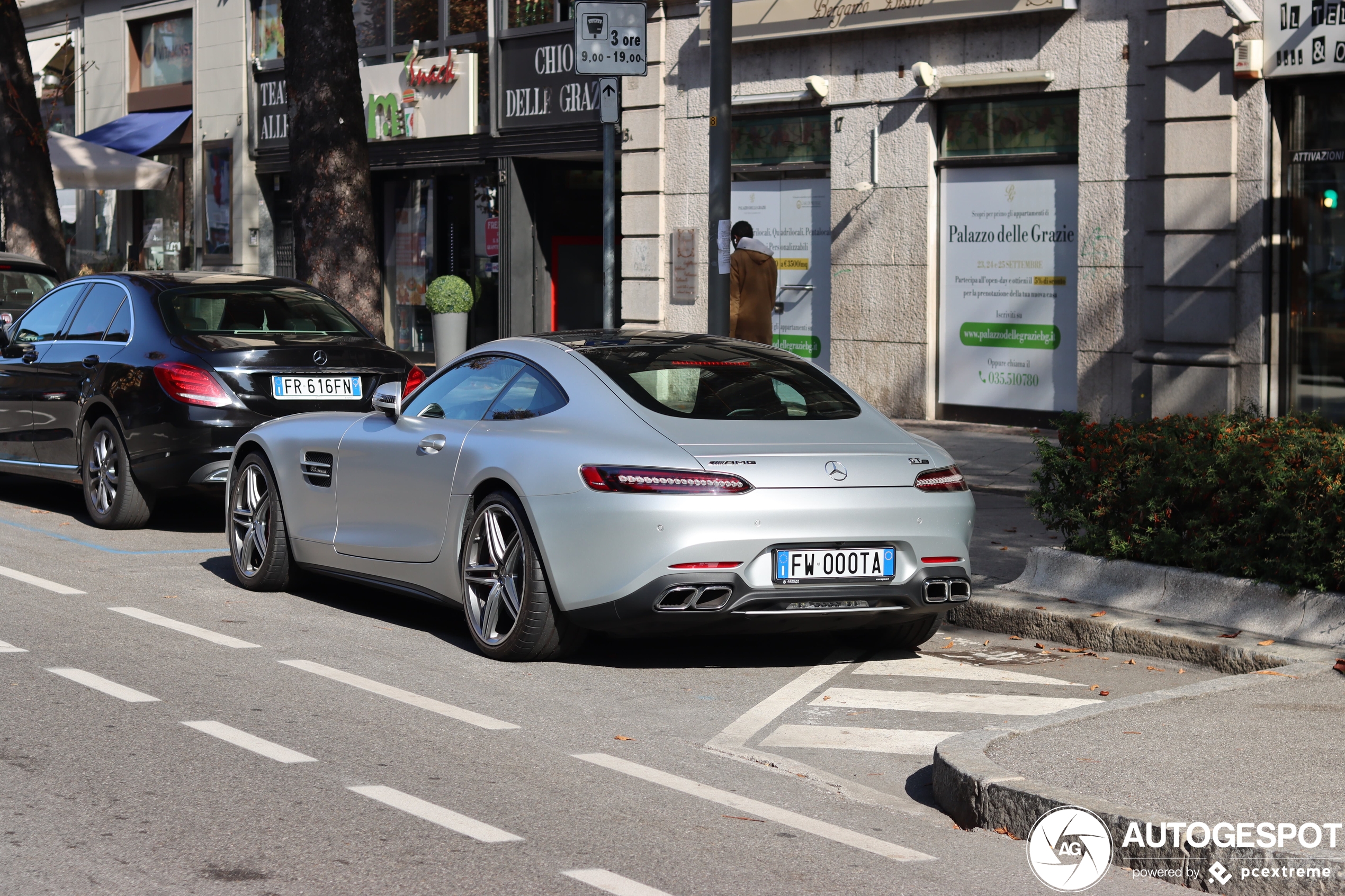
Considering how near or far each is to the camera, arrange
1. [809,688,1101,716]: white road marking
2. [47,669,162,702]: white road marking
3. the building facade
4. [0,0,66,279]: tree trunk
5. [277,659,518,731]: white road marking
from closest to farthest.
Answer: [277,659,518,731]: white road marking → [47,669,162,702]: white road marking → [809,688,1101,716]: white road marking → the building facade → [0,0,66,279]: tree trunk

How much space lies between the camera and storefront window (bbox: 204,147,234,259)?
90.7 feet

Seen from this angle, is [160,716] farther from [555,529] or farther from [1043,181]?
[1043,181]

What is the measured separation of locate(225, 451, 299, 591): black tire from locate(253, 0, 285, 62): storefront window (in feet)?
61.5

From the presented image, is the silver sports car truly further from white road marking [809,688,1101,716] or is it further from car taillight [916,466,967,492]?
white road marking [809,688,1101,716]

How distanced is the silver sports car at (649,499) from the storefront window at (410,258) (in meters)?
16.6

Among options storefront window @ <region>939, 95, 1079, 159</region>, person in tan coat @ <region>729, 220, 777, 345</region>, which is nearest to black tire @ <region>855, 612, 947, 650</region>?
person in tan coat @ <region>729, 220, 777, 345</region>

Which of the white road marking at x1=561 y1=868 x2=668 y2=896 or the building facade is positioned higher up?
the building facade

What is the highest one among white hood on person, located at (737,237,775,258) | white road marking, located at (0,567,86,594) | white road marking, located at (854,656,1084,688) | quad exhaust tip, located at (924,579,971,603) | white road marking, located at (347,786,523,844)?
white hood on person, located at (737,237,775,258)

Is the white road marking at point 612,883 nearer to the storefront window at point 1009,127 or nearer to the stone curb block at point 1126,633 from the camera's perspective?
the stone curb block at point 1126,633

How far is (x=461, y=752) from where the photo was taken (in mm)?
5617

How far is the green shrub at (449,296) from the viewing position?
74.3 feet

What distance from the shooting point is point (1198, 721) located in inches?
223

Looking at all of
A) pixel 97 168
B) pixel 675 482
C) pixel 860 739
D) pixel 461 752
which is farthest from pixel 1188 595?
pixel 97 168

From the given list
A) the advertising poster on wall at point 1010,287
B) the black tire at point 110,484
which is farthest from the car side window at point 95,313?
the advertising poster on wall at point 1010,287
